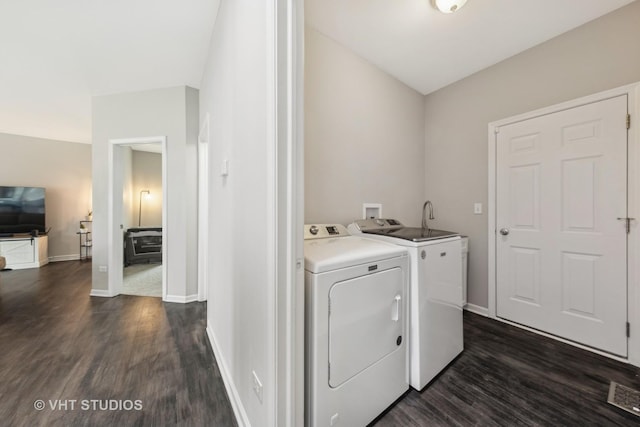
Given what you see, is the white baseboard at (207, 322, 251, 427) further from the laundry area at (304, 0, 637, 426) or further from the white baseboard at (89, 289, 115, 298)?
the white baseboard at (89, 289, 115, 298)

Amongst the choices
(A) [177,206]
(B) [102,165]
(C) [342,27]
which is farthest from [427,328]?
(B) [102,165]

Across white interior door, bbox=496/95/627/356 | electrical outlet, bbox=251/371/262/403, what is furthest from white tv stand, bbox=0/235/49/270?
white interior door, bbox=496/95/627/356

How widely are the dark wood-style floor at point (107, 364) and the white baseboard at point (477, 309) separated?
2479 millimetres

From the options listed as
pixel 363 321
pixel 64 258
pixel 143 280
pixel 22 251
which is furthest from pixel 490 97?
pixel 64 258

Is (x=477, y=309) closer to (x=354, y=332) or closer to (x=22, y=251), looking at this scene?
(x=354, y=332)

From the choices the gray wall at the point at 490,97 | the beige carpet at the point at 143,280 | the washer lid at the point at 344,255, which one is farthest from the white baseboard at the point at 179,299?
the gray wall at the point at 490,97

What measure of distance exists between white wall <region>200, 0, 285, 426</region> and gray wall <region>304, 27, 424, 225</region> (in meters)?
0.62

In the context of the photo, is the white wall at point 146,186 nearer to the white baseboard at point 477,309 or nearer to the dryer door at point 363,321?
the dryer door at point 363,321

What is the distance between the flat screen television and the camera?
14.4 feet

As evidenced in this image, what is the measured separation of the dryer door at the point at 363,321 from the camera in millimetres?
1077

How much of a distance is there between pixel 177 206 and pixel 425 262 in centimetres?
279

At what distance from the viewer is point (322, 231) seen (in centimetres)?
176

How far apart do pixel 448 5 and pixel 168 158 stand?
310 cm

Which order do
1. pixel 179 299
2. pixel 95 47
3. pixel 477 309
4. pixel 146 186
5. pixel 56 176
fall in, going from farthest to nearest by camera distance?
1. pixel 146 186
2. pixel 56 176
3. pixel 179 299
4. pixel 477 309
5. pixel 95 47
